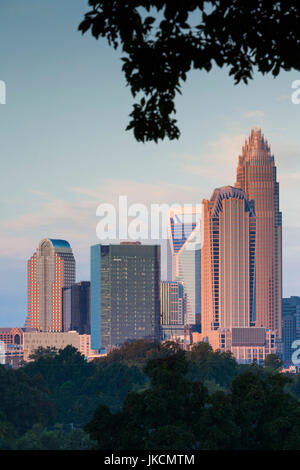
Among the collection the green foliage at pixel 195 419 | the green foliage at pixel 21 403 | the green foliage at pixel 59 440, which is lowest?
the green foliage at pixel 59 440

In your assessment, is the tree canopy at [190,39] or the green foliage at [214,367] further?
the green foliage at [214,367]

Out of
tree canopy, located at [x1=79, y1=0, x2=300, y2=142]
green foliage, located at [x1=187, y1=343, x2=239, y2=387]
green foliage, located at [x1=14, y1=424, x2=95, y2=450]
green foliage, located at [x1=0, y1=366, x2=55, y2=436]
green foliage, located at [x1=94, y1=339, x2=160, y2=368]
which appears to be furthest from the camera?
green foliage, located at [x1=94, y1=339, x2=160, y2=368]

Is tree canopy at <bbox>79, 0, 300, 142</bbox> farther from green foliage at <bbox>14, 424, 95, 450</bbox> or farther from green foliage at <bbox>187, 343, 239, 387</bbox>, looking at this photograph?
green foliage at <bbox>187, 343, 239, 387</bbox>

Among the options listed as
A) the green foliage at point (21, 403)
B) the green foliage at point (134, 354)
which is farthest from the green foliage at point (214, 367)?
the green foliage at point (21, 403)

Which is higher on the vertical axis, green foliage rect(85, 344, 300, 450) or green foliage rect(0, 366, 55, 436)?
green foliage rect(85, 344, 300, 450)

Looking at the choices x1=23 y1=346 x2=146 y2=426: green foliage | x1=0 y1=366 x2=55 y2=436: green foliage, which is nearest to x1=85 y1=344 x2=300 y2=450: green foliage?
x1=0 y1=366 x2=55 y2=436: green foliage

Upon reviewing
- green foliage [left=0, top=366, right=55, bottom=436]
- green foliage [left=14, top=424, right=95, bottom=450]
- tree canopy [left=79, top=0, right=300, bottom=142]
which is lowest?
green foliage [left=14, top=424, right=95, bottom=450]

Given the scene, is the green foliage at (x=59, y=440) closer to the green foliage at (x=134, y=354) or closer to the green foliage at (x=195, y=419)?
the green foliage at (x=195, y=419)

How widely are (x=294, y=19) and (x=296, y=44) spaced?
49cm

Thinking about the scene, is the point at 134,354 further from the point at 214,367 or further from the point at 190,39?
the point at 190,39

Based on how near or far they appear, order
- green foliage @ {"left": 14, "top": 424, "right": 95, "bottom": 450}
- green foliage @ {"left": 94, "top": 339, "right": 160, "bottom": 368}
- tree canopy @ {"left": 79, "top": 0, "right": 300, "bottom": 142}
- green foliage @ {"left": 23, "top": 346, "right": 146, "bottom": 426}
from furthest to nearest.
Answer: green foliage @ {"left": 94, "top": 339, "right": 160, "bottom": 368} → green foliage @ {"left": 23, "top": 346, "right": 146, "bottom": 426} → green foliage @ {"left": 14, "top": 424, "right": 95, "bottom": 450} → tree canopy @ {"left": 79, "top": 0, "right": 300, "bottom": 142}

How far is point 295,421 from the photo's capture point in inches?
1928
